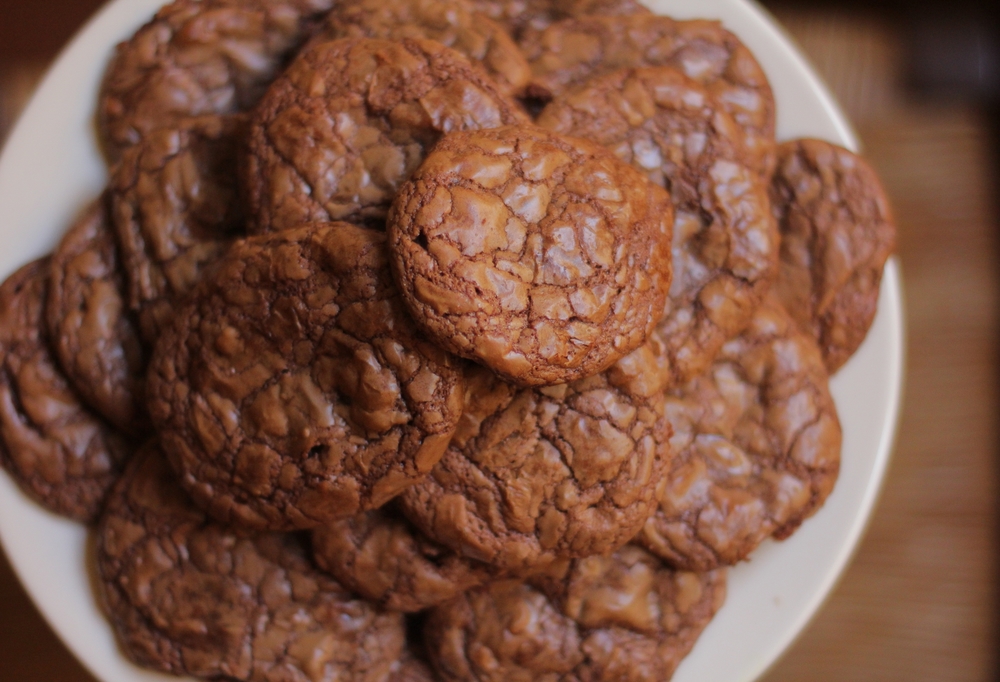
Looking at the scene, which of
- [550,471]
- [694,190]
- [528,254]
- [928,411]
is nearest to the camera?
[528,254]

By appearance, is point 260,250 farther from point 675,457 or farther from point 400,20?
point 675,457

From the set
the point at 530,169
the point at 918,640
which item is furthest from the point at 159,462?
the point at 918,640

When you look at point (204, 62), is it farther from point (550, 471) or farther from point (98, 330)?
point (550, 471)

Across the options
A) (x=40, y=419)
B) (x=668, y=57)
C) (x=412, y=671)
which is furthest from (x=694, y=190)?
(x=40, y=419)

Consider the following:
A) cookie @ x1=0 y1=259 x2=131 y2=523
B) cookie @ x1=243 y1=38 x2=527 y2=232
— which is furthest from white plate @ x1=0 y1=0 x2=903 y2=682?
cookie @ x1=243 y1=38 x2=527 y2=232

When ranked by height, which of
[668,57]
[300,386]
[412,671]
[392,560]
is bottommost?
[412,671]

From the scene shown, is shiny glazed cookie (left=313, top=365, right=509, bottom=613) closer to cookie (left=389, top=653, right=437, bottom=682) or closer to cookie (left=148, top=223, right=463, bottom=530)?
cookie (left=148, top=223, right=463, bottom=530)

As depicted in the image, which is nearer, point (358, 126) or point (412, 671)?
point (358, 126)
